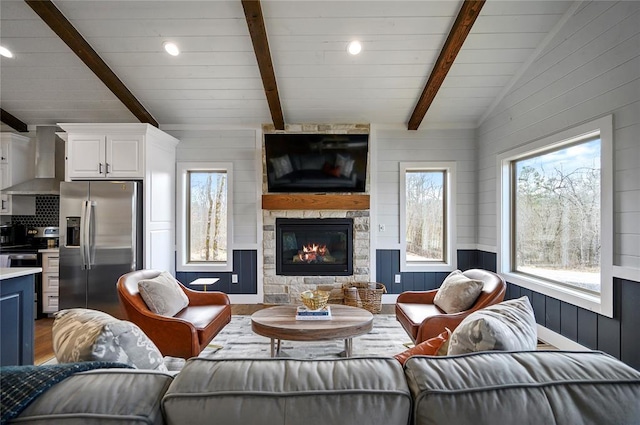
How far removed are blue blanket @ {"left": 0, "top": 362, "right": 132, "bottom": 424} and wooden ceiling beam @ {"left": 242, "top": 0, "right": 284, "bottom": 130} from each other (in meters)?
2.89

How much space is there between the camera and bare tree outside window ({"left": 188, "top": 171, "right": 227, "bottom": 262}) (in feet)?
15.4

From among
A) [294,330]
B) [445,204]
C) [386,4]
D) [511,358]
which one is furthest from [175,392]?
[445,204]

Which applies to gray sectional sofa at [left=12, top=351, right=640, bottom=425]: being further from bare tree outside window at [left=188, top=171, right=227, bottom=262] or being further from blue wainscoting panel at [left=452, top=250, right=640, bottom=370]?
bare tree outside window at [left=188, top=171, right=227, bottom=262]

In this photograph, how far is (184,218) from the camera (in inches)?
182

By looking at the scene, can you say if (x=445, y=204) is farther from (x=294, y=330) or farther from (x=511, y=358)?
(x=511, y=358)

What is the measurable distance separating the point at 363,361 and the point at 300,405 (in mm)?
231

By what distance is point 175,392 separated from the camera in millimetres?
833

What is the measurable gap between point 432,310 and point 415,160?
2385 millimetres

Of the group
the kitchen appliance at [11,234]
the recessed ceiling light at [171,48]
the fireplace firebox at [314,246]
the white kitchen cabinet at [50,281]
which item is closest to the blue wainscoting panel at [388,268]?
the fireplace firebox at [314,246]

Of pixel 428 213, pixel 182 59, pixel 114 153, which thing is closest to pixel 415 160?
pixel 428 213

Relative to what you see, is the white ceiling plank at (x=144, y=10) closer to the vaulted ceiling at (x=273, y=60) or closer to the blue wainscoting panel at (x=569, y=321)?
the vaulted ceiling at (x=273, y=60)

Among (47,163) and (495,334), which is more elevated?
(47,163)

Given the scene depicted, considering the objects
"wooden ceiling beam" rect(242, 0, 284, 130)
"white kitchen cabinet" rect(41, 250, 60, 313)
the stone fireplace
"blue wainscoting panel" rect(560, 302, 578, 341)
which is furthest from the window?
"white kitchen cabinet" rect(41, 250, 60, 313)

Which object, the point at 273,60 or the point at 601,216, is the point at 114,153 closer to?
the point at 273,60
